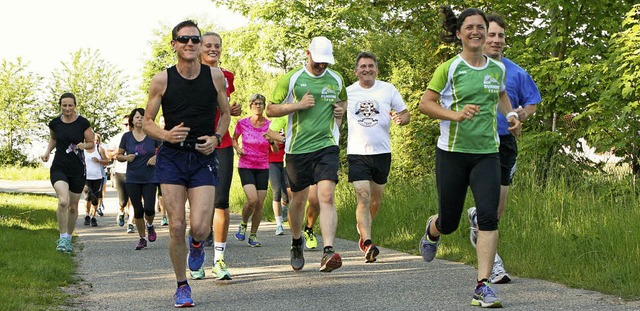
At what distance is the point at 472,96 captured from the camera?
7.35 m

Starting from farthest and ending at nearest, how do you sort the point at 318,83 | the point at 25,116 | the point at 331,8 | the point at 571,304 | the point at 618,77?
the point at 25,116 < the point at 331,8 < the point at 618,77 < the point at 318,83 < the point at 571,304

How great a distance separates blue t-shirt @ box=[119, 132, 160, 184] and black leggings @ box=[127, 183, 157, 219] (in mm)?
88

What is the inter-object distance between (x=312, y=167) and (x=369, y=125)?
60.3 inches

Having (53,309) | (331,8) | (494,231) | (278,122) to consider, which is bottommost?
(53,309)

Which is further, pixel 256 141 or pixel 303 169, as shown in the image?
pixel 256 141

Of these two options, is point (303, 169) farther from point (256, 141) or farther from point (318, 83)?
point (256, 141)

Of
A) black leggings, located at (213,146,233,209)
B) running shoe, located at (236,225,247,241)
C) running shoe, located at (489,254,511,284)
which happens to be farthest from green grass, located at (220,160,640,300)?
black leggings, located at (213,146,233,209)

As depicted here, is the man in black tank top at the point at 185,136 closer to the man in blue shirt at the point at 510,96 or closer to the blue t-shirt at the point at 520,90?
the man in blue shirt at the point at 510,96

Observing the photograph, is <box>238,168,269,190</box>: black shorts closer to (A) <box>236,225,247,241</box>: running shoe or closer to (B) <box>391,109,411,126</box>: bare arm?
(A) <box>236,225,247,241</box>: running shoe

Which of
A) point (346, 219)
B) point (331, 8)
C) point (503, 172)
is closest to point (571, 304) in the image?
point (503, 172)

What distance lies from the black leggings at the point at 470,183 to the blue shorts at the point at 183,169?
179 cm

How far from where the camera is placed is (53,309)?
730cm

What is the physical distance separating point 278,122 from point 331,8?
106 ft

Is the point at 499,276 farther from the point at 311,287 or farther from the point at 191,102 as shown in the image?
the point at 191,102
